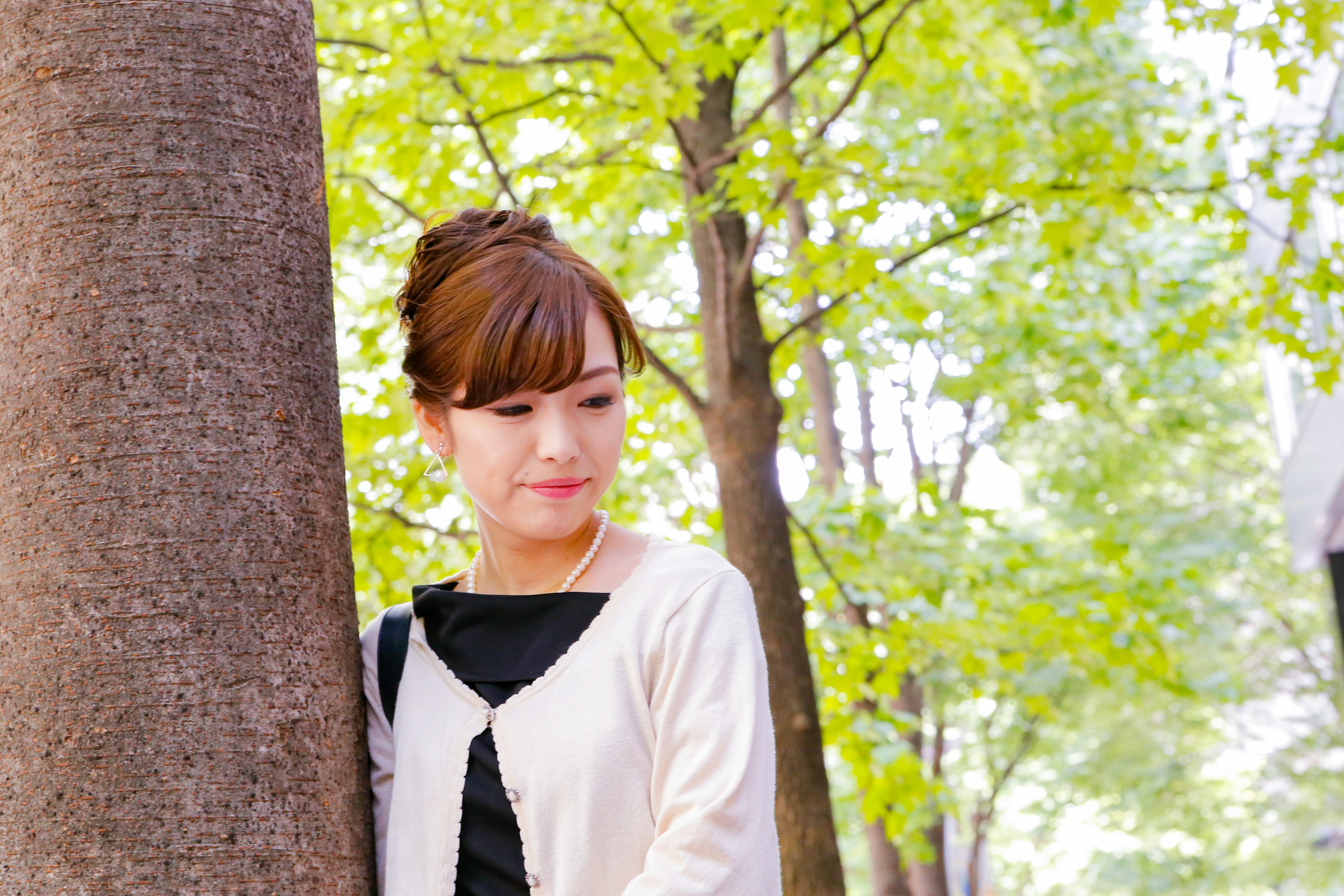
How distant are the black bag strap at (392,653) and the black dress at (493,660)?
3 cm

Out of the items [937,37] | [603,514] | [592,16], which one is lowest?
[603,514]

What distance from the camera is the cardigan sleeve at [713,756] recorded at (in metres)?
1.31

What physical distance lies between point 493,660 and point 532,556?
160mm

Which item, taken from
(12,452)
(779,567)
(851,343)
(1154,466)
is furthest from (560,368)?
(1154,466)

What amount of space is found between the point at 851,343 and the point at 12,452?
901 centimetres

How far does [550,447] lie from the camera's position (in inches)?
59.6

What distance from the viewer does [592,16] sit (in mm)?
5340

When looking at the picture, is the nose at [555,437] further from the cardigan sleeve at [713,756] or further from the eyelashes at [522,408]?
the cardigan sleeve at [713,756]

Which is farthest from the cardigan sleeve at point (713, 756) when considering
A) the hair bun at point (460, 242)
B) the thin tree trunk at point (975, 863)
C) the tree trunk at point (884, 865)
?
the thin tree trunk at point (975, 863)

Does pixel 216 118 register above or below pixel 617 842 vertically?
above

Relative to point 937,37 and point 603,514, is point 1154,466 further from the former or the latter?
point 603,514

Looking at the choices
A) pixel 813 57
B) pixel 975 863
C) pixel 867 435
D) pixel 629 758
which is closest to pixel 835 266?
pixel 813 57

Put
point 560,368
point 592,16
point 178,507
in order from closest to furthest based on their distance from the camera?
point 178,507, point 560,368, point 592,16

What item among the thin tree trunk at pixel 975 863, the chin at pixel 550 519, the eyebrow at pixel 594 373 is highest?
the eyebrow at pixel 594 373
